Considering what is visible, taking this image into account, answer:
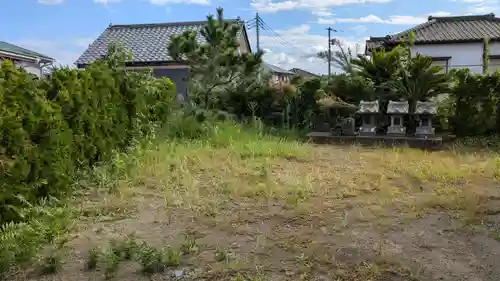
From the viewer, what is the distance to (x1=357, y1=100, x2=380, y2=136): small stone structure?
8120mm

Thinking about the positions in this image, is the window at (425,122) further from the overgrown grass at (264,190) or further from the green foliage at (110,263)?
the green foliage at (110,263)

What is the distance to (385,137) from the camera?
7.82m

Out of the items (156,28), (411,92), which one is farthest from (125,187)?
(156,28)

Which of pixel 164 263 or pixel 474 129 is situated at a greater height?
pixel 474 129

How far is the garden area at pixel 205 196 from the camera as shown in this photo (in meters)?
2.52

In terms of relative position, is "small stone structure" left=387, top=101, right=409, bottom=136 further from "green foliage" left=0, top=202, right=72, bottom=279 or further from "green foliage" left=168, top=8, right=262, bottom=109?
"green foliage" left=0, top=202, right=72, bottom=279

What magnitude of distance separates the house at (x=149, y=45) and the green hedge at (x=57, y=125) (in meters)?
9.67

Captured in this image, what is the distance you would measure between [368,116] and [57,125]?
615 centimetres

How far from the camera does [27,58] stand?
11.4m

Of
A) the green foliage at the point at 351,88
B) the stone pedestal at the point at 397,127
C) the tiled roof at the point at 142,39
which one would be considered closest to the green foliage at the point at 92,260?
the stone pedestal at the point at 397,127

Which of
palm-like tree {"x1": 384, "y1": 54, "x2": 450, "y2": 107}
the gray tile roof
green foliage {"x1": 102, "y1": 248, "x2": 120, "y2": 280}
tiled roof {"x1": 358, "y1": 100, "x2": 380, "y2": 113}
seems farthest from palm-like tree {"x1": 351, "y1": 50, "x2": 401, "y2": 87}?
green foliage {"x1": 102, "y1": 248, "x2": 120, "y2": 280}

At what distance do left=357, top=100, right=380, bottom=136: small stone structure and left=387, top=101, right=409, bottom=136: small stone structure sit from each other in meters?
0.26

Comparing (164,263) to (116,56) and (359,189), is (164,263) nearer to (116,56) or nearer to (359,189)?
(359,189)

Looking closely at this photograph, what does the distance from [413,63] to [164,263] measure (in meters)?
7.43
